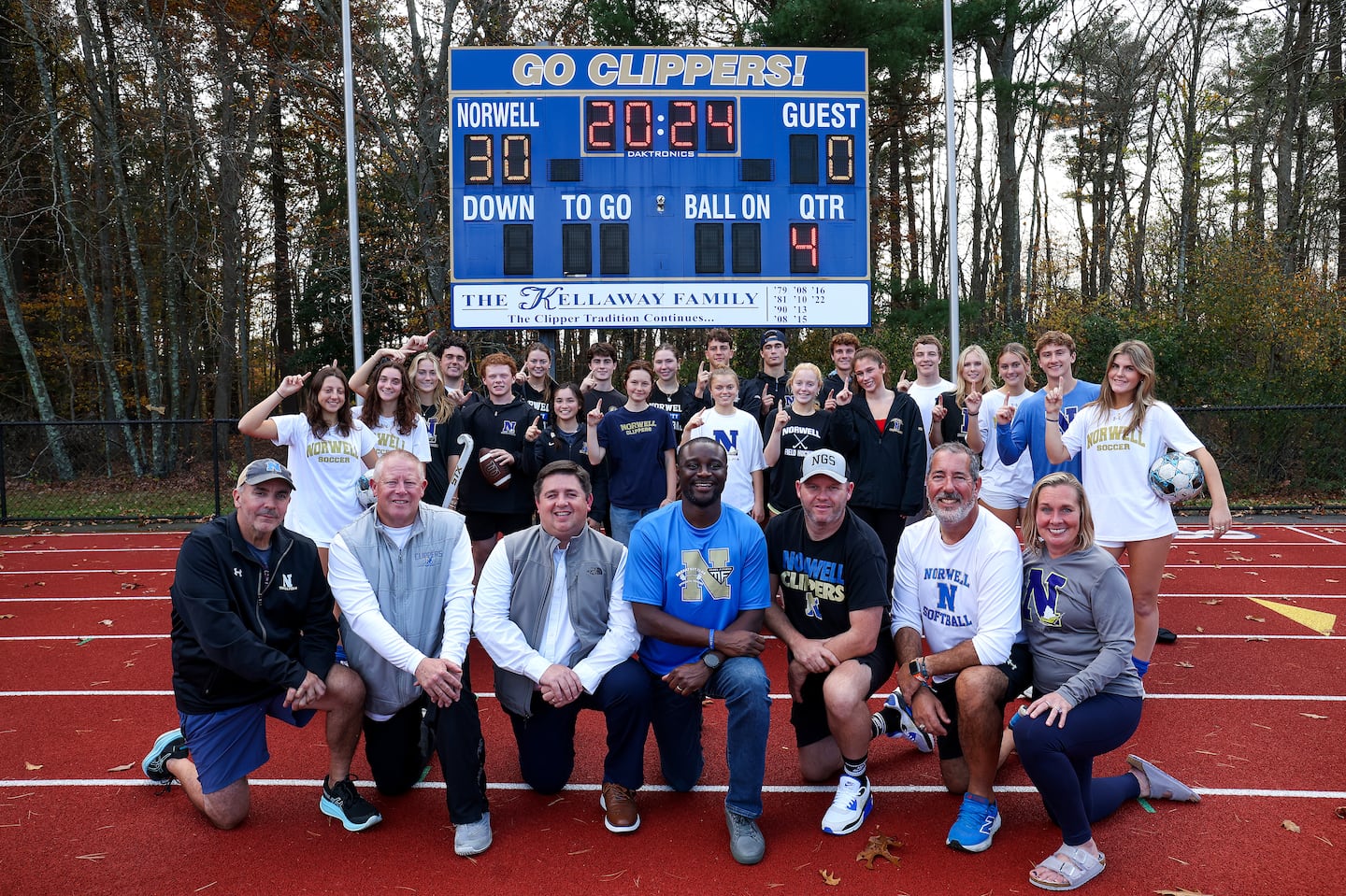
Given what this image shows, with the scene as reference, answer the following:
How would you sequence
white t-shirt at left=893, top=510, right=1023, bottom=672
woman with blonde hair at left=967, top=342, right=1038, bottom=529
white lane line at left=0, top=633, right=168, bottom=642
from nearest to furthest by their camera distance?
white t-shirt at left=893, top=510, right=1023, bottom=672
woman with blonde hair at left=967, top=342, right=1038, bottom=529
white lane line at left=0, top=633, right=168, bottom=642

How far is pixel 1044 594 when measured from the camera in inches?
143

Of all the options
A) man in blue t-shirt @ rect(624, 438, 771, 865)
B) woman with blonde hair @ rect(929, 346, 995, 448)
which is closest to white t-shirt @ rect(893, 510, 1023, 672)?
man in blue t-shirt @ rect(624, 438, 771, 865)

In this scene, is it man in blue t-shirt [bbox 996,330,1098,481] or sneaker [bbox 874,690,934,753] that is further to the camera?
man in blue t-shirt [bbox 996,330,1098,481]

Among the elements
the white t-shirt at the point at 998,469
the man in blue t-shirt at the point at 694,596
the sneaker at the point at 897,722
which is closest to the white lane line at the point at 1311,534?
the white t-shirt at the point at 998,469

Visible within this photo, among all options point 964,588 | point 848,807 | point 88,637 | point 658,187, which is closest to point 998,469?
point 964,588

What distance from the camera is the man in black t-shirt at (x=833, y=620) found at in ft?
12.3

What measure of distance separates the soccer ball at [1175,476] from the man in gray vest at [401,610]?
12.5 ft

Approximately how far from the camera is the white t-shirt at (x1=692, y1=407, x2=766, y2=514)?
6.30 meters

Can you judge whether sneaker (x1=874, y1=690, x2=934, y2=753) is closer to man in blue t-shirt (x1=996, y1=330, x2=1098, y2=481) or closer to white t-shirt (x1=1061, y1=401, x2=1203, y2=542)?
white t-shirt (x1=1061, y1=401, x2=1203, y2=542)

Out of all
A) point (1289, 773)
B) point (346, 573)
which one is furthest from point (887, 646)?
point (346, 573)

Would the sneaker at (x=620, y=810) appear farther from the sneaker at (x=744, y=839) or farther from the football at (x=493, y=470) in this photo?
the football at (x=493, y=470)

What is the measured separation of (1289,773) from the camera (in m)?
4.22

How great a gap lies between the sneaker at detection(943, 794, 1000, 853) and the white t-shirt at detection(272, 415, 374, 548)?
403 centimetres

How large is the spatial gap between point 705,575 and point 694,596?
0.35 feet
